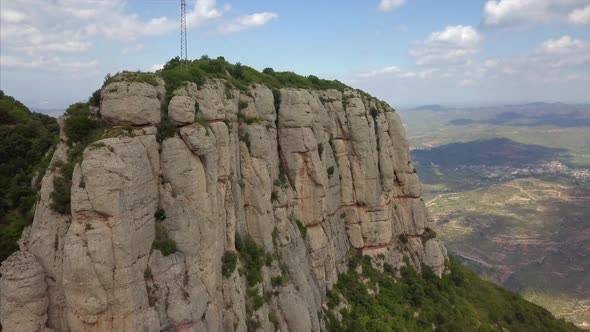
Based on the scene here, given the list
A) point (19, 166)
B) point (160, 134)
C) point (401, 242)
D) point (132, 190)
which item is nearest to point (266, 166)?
point (160, 134)

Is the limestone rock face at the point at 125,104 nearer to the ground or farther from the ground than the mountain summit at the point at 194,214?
farther from the ground

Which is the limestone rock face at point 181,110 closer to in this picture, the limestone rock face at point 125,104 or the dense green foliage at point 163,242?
the limestone rock face at point 125,104

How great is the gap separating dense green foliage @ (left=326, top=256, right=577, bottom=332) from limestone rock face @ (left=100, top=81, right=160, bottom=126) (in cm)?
2980

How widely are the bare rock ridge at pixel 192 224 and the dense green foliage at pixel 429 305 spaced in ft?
11.3

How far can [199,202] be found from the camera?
104 feet

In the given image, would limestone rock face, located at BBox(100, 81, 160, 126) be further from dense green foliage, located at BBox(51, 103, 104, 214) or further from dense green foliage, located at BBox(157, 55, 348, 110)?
dense green foliage, located at BBox(157, 55, 348, 110)

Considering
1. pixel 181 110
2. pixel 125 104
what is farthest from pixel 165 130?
pixel 125 104

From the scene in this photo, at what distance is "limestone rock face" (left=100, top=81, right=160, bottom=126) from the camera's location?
28719mm

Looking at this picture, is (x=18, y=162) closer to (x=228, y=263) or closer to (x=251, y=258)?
(x=228, y=263)

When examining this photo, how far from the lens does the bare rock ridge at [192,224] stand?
26.0m

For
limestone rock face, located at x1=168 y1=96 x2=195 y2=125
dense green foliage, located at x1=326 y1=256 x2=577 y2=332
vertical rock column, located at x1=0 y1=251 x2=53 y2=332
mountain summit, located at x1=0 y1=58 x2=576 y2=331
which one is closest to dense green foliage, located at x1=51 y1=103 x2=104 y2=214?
mountain summit, located at x1=0 y1=58 x2=576 y2=331

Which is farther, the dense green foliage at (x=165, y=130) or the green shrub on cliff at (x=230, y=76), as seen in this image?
the green shrub on cliff at (x=230, y=76)

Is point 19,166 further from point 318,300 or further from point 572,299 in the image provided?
point 572,299

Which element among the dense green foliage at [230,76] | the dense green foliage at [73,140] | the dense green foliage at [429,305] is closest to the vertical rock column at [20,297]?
the dense green foliage at [73,140]
